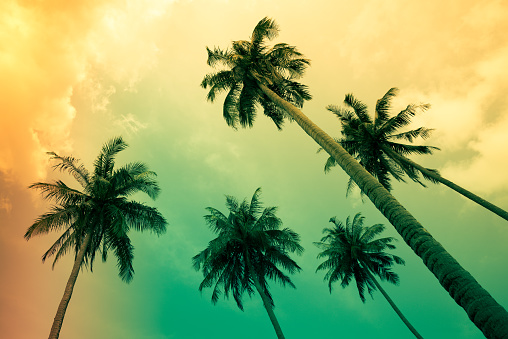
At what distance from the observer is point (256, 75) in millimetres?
13023

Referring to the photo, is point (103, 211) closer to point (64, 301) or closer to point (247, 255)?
point (64, 301)

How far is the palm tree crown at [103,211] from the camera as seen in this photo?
40.3 ft

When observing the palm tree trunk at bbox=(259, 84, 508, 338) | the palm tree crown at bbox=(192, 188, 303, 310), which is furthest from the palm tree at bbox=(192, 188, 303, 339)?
the palm tree trunk at bbox=(259, 84, 508, 338)

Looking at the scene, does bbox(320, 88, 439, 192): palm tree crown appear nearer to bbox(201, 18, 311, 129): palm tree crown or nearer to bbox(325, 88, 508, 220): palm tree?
bbox(325, 88, 508, 220): palm tree

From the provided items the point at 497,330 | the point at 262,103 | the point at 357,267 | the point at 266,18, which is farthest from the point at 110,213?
the point at 357,267

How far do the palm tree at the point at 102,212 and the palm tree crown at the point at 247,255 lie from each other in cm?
455

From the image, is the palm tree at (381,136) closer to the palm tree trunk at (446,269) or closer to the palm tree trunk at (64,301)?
the palm tree trunk at (446,269)

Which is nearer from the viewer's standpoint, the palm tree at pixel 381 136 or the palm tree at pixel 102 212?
the palm tree at pixel 102 212

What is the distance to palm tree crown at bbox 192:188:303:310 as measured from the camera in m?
16.8

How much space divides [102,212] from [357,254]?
18645mm

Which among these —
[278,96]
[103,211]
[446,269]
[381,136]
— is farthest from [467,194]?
[103,211]

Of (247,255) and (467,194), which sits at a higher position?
(247,255)

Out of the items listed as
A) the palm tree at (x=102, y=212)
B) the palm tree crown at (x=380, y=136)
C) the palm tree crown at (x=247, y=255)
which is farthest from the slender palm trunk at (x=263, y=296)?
the palm tree crown at (x=380, y=136)

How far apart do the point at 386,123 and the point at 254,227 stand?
1137 cm
